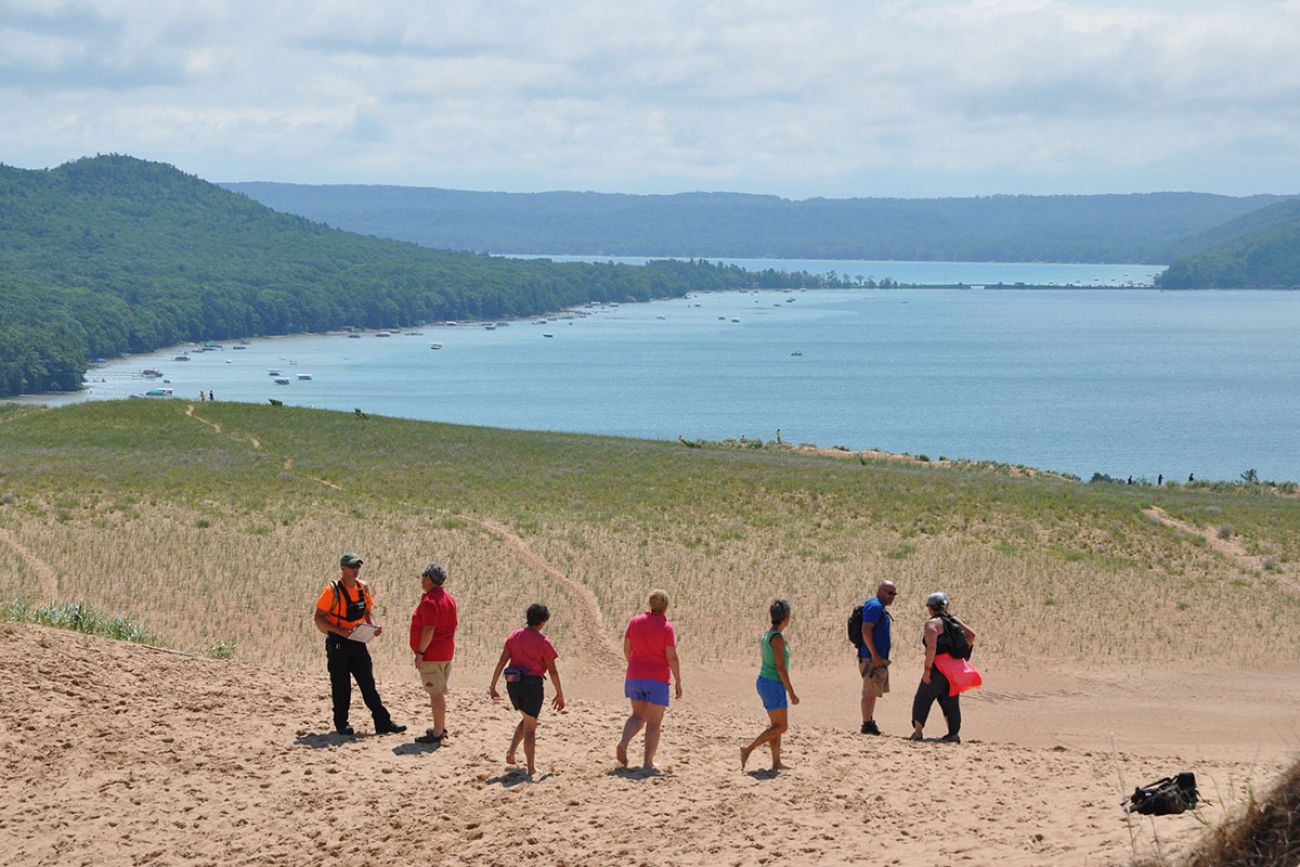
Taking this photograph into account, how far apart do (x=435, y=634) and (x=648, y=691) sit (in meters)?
2.13

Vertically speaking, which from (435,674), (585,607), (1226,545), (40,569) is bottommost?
(1226,545)

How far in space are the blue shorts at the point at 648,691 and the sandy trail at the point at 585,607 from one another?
1021 centimetres

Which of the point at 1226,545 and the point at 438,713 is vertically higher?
the point at 438,713

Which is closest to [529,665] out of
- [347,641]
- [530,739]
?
[530,739]

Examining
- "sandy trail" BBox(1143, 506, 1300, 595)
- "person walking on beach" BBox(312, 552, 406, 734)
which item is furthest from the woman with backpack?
Answer: "sandy trail" BBox(1143, 506, 1300, 595)

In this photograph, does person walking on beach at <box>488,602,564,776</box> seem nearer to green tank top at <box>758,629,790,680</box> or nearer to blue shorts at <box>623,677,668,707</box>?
blue shorts at <box>623,677,668,707</box>

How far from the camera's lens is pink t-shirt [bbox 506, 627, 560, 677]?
11.8 m

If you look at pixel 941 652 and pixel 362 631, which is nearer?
pixel 362 631

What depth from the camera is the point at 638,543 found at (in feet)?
105

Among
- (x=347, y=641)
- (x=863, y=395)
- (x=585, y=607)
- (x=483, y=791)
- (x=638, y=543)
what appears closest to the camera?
(x=483, y=791)

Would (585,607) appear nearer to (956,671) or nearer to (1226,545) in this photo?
(956,671)

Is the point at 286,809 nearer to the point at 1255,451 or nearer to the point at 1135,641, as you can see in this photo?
the point at 1135,641

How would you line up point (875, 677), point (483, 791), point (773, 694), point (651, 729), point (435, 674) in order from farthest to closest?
1. point (875, 677)
2. point (435, 674)
3. point (773, 694)
4. point (651, 729)
5. point (483, 791)

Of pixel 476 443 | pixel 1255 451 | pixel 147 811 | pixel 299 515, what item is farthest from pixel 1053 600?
pixel 1255 451
